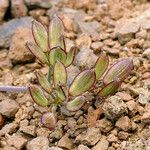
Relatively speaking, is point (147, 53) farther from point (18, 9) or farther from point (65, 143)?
point (18, 9)

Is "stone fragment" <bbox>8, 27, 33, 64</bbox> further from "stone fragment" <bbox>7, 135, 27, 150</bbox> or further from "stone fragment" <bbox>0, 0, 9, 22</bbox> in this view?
"stone fragment" <bbox>7, 135, 27, 150</bbox>

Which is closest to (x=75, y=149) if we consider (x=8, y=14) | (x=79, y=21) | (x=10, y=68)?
(x=10, y=68)

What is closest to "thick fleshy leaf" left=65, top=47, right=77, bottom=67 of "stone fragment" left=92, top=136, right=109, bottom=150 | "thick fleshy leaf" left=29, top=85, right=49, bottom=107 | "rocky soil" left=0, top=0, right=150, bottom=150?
"rocky soil" left=0, top=0, right=150, bottom=150

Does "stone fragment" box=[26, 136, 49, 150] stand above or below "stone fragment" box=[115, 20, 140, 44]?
below

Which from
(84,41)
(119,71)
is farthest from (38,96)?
(84,41)

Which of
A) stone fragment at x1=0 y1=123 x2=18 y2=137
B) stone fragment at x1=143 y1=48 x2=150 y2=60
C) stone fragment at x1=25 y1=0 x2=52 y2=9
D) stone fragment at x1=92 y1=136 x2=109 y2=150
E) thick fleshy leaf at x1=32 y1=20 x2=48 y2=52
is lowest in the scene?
stone fragment at x1=0 y1=123 x2=18 y2=137

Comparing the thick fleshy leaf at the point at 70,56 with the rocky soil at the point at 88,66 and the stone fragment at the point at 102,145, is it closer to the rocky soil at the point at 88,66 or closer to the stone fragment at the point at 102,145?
the rocky soil at the point at 88,66
